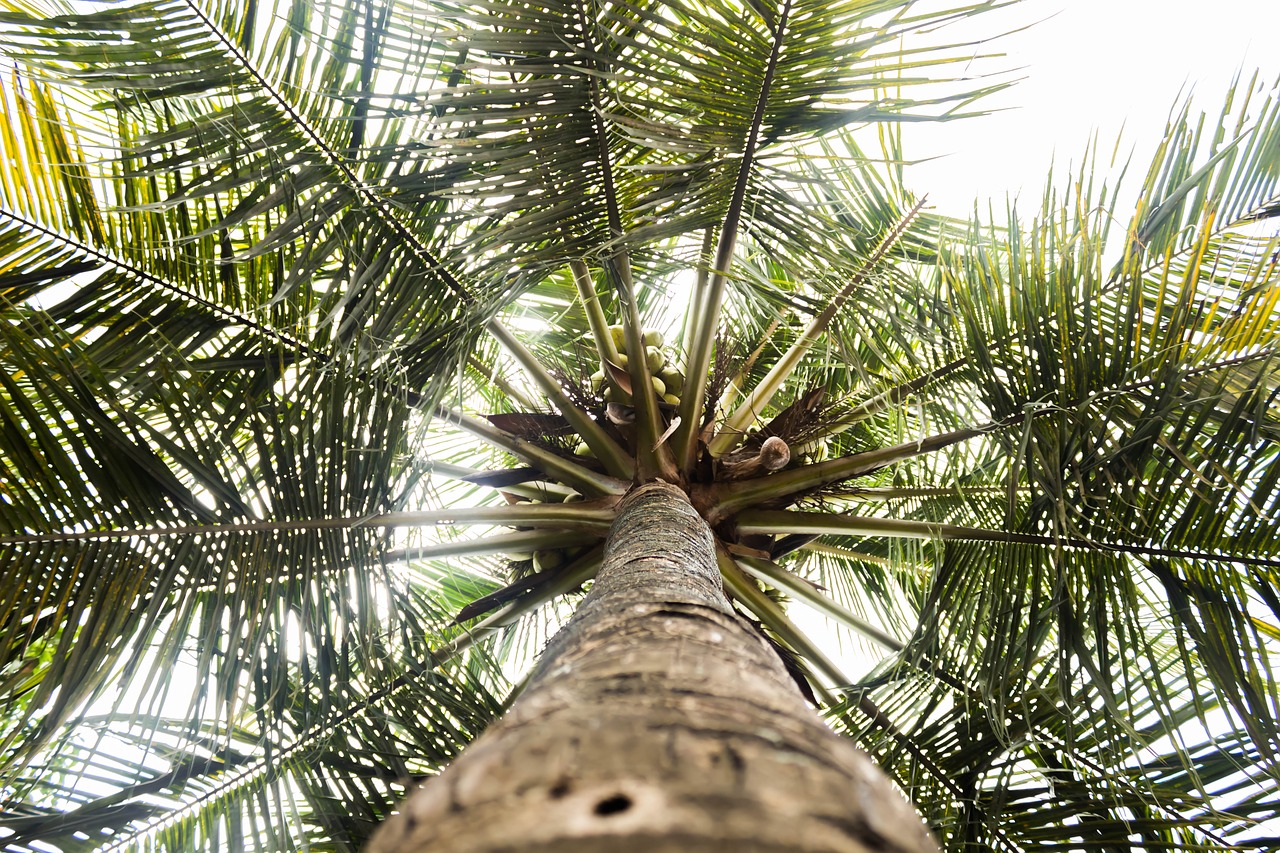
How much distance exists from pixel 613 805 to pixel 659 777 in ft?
0.12

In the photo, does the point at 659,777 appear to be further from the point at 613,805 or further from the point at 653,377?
the point at 653,377

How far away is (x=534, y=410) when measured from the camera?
8.37 ft

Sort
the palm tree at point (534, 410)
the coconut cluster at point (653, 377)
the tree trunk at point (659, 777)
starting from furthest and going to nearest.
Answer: the coconut cluster at point (653, 377), the palm tree at point (534, 410), the tree trunk at point (659, 777)

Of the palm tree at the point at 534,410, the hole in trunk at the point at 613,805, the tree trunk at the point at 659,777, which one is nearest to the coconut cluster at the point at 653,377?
the palm tree at the point at 534,410

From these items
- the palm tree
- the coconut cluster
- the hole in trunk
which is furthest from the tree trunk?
the coconut cluster

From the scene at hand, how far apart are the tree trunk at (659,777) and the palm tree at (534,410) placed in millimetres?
739

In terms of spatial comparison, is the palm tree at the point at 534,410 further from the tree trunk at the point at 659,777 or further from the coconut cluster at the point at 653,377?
the tree trunk at the point at 659,777

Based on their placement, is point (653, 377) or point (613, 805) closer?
point (613, 805)

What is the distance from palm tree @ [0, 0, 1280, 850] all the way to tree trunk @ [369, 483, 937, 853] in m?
0.74

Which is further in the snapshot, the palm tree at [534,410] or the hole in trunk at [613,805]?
the palm tree at [534,410]

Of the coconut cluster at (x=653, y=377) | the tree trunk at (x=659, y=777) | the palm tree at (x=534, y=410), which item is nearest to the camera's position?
the tree trunk at (x=659, y=777)

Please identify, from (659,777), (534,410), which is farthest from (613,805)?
(534,410)

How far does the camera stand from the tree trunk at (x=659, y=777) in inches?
13.5

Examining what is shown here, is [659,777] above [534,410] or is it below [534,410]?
below
